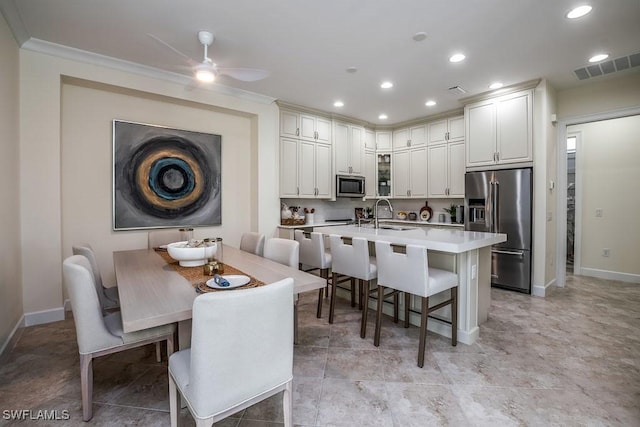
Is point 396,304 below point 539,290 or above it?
above

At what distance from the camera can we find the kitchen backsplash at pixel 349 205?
5.38m

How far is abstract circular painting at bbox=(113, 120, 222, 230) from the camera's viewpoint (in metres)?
3.42

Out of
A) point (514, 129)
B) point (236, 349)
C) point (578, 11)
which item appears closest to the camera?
point (236, 349)

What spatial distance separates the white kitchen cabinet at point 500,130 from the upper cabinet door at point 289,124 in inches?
101

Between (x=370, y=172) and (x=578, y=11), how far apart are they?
146 inches

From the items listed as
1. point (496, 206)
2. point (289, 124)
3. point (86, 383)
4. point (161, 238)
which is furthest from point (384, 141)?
point (86, 383)

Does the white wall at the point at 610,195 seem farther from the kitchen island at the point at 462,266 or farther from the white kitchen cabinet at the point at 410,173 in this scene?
→ the kitchen island at the point at 462,266

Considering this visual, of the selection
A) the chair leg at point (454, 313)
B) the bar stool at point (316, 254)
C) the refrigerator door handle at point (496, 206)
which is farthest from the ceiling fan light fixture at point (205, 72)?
the refrigerator door handle at point (496, 206)

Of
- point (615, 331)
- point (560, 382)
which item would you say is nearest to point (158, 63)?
point (560, 382)

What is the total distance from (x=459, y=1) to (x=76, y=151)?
12.8ft

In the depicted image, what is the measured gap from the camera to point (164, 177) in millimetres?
3662

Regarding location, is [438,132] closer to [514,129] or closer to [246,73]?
[514,129]

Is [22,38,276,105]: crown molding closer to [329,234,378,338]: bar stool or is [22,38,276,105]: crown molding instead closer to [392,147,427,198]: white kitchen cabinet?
[329,234,378,338]: bar stool

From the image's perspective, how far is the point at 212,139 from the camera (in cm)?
407
